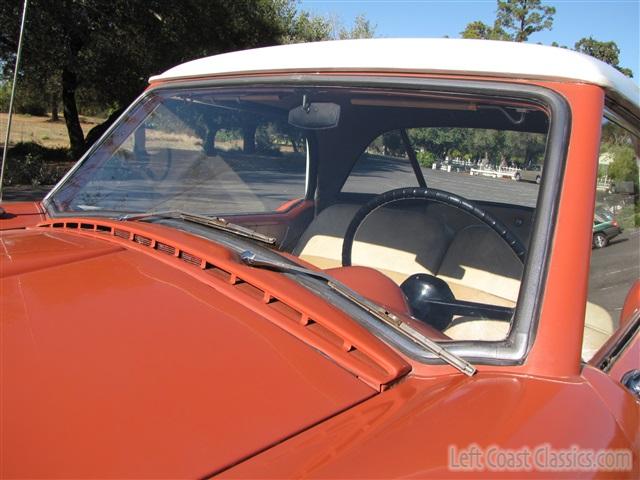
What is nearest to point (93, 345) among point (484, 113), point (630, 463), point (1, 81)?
point (630, 463)

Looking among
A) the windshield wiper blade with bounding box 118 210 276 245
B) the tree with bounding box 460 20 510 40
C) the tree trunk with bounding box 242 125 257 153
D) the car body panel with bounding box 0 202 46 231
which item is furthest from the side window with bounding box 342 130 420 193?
the tree with bounding box 460 20 510 40

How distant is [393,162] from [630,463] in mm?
1777

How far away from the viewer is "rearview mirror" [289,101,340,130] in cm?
206

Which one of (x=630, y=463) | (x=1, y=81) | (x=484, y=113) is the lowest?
(x=630, y=463)

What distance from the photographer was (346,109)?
7.11 feet

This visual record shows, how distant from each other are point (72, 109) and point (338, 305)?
63.2 ft

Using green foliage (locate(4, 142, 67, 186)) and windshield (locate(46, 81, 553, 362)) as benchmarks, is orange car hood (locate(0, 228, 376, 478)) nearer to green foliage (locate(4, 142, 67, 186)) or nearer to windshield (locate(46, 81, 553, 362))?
windshield (locate(46, 81, 553, 362))

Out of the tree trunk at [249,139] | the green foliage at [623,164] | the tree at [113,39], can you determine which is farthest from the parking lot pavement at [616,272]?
the tree at [113,39]

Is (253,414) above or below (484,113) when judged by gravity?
below

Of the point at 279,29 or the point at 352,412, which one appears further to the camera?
the point at 279,29

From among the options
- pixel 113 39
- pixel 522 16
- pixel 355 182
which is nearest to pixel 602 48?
pixel 522 16

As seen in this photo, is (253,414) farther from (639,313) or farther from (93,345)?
(639,313)

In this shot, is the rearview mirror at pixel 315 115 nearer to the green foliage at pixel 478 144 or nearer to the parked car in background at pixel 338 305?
the parked car in background at pixel 338 305

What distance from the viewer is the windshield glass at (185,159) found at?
2260 mm
